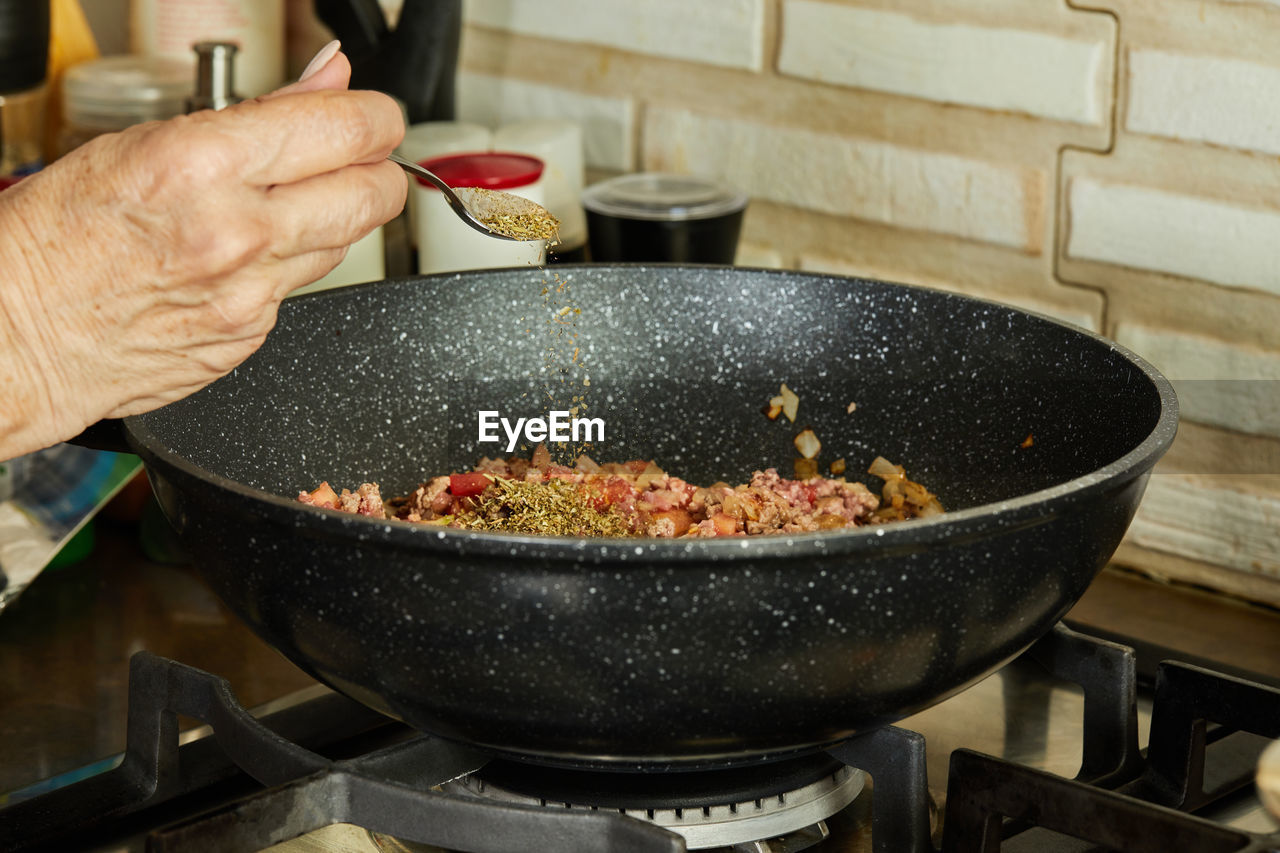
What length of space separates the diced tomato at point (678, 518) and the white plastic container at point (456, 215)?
353 mm

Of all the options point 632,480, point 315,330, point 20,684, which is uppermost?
point 315,330

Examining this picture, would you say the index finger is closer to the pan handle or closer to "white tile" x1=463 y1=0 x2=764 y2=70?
the pan handle

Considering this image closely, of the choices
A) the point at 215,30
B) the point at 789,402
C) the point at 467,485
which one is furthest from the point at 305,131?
the point at 215,30

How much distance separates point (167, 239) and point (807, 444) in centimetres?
53

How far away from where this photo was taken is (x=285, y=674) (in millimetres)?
977

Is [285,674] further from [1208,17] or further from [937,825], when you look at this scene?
[1208,17]

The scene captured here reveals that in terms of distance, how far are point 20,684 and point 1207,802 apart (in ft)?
2.53

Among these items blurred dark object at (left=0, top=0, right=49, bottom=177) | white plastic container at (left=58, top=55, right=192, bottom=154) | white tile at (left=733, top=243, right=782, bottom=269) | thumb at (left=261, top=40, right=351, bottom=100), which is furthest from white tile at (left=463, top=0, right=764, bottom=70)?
A: thumb at (left=261, top=40, right=351, bottom=100)

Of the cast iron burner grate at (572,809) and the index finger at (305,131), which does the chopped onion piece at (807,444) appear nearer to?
the cast iron burner grate at (572,809)

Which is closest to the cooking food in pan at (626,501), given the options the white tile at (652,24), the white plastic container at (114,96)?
the white tile at (652,24)

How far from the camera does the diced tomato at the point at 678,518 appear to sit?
34.5 inches

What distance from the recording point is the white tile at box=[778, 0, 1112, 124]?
41.8 inches

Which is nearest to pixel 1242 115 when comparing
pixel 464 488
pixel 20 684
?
pixel 464 488

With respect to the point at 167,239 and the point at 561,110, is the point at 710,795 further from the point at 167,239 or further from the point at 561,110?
the point at 561,110
